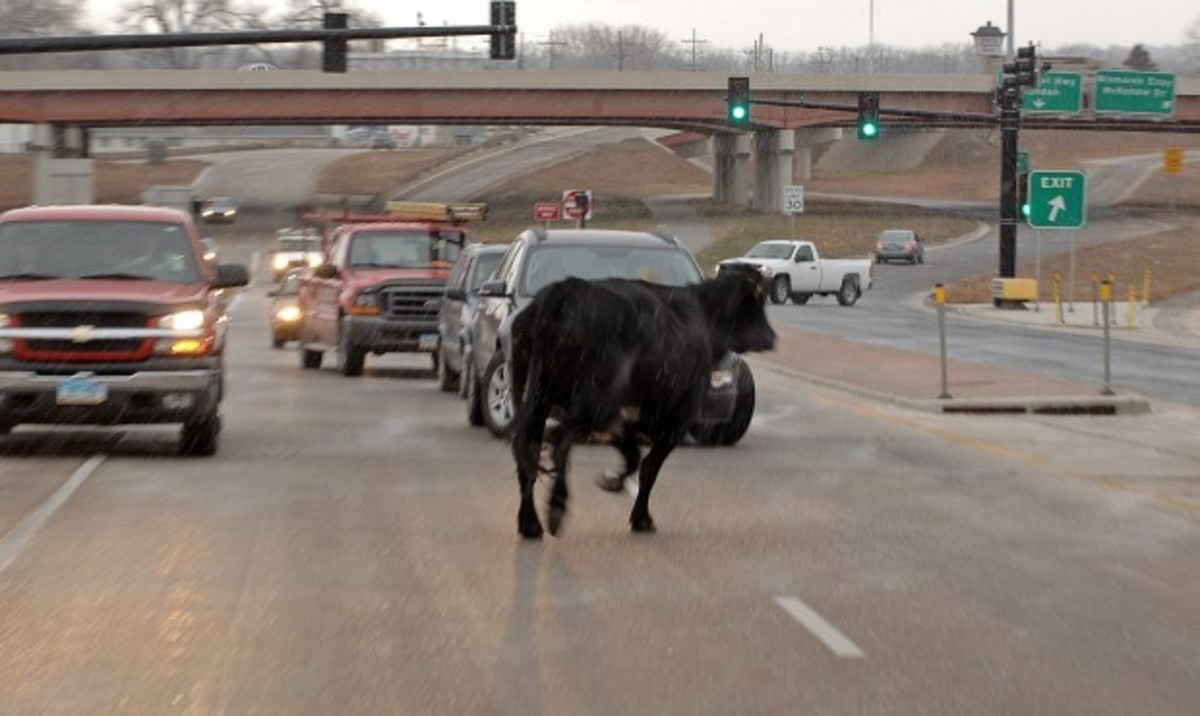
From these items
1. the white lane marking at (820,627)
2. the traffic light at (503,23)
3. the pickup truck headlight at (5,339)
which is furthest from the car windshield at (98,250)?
the traffic light at (503,23)

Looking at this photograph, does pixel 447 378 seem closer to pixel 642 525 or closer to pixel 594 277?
pixel 594 277

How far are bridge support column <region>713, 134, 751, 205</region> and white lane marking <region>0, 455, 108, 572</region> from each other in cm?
10229

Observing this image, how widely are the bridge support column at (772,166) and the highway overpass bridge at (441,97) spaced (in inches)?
180

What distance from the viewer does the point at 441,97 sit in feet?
328

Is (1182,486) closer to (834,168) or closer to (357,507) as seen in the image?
(357,507)

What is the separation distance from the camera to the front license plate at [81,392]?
→ 16.8 m

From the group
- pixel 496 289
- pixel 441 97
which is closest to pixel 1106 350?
pixel 496 289

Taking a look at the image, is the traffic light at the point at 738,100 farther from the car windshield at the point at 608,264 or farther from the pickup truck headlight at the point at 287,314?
the car windshield at the point at 608,264

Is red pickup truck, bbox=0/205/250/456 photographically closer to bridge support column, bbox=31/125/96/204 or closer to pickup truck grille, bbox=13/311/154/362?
pickup truck grille, bbox=13/311/154/362

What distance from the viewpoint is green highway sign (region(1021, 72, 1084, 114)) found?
75125 mm

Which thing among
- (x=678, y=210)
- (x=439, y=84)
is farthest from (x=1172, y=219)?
(x=439, y=84)

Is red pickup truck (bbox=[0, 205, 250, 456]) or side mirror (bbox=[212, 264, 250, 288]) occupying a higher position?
side mirror (bbox=[212, 264, 250, 288])

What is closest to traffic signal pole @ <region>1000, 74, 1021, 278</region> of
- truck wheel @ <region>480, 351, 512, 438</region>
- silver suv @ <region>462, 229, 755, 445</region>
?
silver suv @ <region>462, 229, 755, 445</region>

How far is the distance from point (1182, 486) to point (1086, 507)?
204 cm
